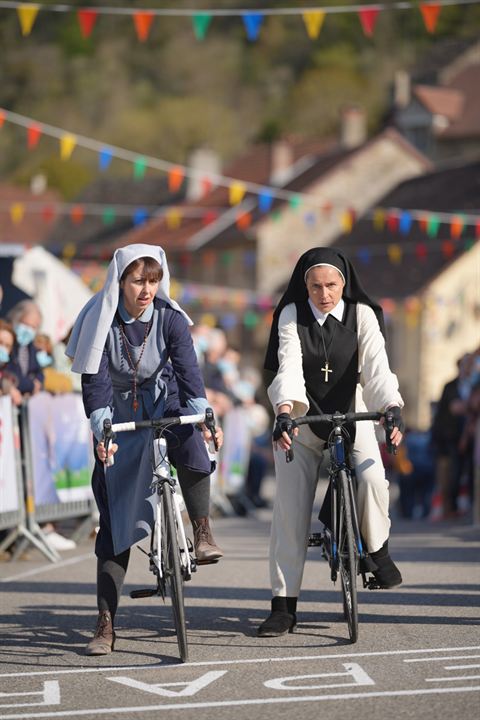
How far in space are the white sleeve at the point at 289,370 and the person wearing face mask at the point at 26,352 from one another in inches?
218

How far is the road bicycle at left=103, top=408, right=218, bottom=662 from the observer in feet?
24.5

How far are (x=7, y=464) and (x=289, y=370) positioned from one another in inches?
197

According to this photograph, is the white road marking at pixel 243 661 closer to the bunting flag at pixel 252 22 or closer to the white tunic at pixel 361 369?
the white tunic at pixel 361 369

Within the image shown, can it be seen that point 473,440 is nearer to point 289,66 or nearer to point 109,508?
point 109,508

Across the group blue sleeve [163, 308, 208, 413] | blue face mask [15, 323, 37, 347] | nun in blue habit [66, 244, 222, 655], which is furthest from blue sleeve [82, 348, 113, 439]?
blue face mask [15, 323, 37, 347]

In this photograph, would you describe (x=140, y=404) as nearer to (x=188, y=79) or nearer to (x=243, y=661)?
(x=243, y=661)

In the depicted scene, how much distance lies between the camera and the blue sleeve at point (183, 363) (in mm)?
7918

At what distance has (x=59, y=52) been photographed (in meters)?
107

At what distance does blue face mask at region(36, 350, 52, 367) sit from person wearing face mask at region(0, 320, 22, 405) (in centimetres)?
25

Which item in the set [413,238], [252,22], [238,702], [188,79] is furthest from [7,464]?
[188,79]

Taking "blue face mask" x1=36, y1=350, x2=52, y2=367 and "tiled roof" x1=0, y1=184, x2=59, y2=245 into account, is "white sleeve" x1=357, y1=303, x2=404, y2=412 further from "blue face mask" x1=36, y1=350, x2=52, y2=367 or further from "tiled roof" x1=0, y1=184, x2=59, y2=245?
"tiled roof" x1=0, y1=184, x2=59, y2=245

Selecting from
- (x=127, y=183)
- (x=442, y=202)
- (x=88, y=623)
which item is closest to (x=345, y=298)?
(x=88, y=623)

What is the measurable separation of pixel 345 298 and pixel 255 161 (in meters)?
65.2

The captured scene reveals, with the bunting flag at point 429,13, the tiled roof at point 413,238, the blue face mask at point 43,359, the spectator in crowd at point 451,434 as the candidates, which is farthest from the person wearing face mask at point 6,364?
the tiled roof at point 413,238
